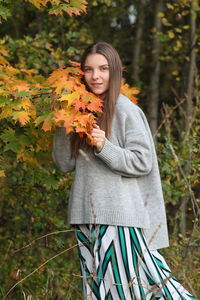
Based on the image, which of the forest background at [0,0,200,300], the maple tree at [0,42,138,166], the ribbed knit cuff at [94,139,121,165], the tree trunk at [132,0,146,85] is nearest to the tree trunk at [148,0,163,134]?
the forest background at [0,0,200,300]

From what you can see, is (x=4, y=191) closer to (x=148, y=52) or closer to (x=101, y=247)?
(x=101, y=247)

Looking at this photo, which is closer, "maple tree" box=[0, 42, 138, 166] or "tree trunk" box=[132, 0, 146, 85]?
"maple tree" box=[0, 42, 138, 166]

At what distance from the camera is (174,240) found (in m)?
4.33

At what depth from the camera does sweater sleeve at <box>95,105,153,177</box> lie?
2.82 metres

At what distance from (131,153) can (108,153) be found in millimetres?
141

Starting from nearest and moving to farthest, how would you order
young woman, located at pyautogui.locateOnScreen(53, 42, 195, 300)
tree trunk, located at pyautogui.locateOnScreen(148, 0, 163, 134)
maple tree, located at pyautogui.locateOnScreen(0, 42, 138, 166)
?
1. maple tree, located at pyautogui.locateOnScreen(0, 42, 138, 166)
2. young woman, located at pyautogui.locateOnScreen(53, 42, 195, 300)
3. tree trunk, located at pyautogui.locateOnScreen(148, 0, 163, 134)

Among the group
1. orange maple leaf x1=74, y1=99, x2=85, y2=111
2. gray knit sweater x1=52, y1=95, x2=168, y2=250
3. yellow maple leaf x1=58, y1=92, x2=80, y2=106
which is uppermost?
yellow maple leaf x1=58, y1=92, x2=80, y2=106

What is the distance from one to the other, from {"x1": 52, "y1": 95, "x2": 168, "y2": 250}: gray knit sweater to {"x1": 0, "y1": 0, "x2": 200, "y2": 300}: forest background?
0.68 ft

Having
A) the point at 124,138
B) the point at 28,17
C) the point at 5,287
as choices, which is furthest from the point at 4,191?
the point at 28,17

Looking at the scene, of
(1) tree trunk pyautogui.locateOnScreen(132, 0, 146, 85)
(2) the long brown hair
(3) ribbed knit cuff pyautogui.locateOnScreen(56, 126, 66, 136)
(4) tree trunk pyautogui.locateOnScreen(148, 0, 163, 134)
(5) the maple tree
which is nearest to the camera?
(5) the maple tree

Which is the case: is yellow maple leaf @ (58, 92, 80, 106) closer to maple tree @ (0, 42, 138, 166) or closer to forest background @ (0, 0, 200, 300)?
maple tree @ (0, 42, 138, 166)

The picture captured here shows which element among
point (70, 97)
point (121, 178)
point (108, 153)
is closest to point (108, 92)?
point (70, 97)

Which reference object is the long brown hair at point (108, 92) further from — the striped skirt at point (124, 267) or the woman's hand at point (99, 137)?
the striped skirt at point (124, 267)

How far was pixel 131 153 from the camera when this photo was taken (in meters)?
2.88
